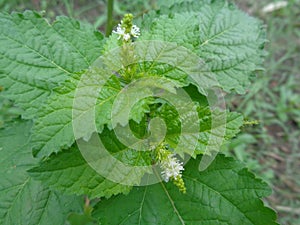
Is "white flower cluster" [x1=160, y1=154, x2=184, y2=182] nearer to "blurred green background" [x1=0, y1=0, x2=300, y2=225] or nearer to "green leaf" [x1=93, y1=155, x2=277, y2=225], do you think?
"green leaf" [x1=93, y1=155, x2=277, y2=225]

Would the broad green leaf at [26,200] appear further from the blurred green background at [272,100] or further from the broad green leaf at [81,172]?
the blurred green background at [272,100]

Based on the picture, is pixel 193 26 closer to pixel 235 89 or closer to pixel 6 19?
pixel 235 89

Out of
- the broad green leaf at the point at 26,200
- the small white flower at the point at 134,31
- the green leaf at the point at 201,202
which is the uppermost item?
the small white flower at the point at 134,31

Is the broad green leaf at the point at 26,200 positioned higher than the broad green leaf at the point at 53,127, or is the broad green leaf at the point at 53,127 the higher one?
the broad green leaf at the point at 53,127

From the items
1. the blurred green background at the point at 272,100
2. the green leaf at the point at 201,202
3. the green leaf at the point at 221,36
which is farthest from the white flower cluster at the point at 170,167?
the blurred green background at the point at 272,100

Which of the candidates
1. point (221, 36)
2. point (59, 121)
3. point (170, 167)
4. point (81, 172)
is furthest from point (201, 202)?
point (221, 36)

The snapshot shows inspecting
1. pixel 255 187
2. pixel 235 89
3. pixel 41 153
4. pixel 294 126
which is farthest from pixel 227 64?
pixel 294 126

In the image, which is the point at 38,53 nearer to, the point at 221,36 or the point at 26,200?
the point at 26,200
